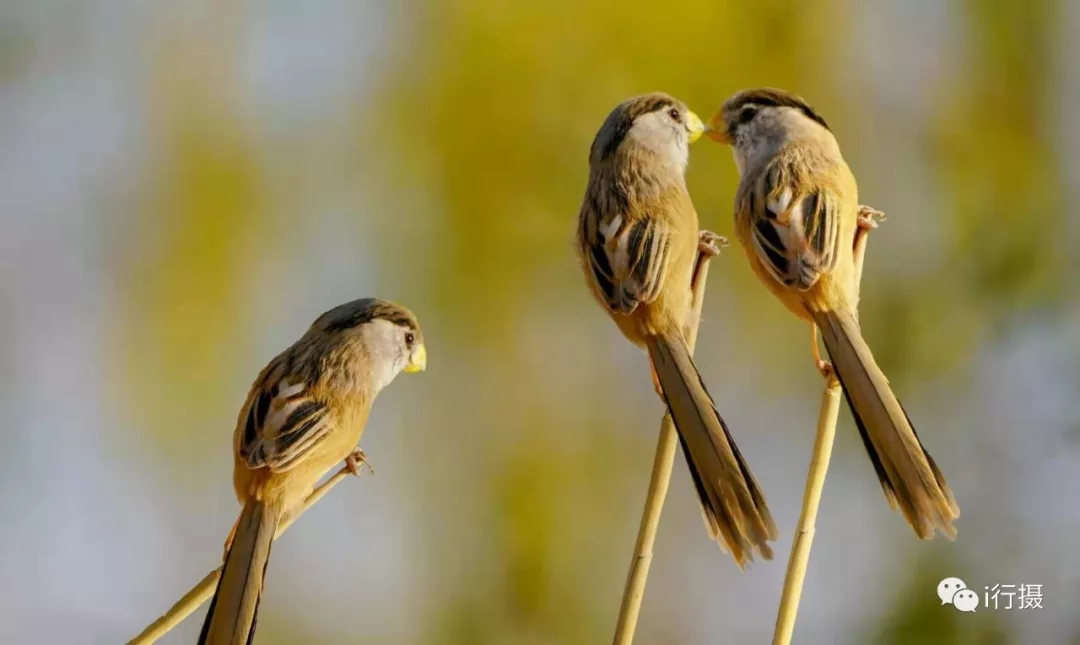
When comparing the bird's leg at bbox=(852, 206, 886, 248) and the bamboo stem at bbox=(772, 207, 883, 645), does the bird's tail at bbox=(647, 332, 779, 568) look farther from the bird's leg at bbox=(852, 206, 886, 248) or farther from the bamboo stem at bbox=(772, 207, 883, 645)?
the bird's leg at bbox=(852, 206, 886, 248)

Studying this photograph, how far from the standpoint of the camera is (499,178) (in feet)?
5.26

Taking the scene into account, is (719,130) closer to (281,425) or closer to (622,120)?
(622,120)

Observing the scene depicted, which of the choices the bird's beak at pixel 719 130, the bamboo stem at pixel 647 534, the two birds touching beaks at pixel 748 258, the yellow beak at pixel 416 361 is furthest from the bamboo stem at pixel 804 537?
the yellow beak at pixel 416 361

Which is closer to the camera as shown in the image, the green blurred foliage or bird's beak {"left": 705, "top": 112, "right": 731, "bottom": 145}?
bird's beak {"left": 705, "top": 112, "right": 731, "bottom": 145}

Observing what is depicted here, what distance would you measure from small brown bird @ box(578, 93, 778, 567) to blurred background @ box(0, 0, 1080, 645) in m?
0.32

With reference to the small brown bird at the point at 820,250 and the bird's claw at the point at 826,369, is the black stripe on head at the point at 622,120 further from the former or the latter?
the bird's claw at the point at 826,369

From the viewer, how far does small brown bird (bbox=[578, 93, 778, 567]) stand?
101cm

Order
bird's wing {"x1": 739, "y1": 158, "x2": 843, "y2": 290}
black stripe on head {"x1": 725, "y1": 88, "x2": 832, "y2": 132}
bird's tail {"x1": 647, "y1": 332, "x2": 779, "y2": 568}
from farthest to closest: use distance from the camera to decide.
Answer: black stripe on head {"x1": 725, "y1": 88, "x2": 832, "y2": 132}, bird's wing {"x1": 739, "y1": 158, "x2": 843, "y2": 290}, bird's tail {"x1": 647, "y1": 332, "x2": 779, "y2": 568}

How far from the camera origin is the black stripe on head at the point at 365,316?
4.24ft

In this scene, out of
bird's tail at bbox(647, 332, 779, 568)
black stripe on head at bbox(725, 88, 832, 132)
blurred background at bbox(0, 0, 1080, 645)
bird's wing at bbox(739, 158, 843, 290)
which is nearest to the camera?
bird's tail at bbox(647, 332, 779, 568)

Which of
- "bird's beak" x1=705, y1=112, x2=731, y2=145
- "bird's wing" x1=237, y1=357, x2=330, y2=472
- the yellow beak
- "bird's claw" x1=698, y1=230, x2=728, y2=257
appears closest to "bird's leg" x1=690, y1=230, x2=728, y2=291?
"bird's claw" x1=698, y1=230, x2=728, y2=257

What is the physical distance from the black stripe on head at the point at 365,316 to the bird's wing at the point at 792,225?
1.45 ft

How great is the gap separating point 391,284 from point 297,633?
525mm

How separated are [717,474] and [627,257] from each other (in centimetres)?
28
